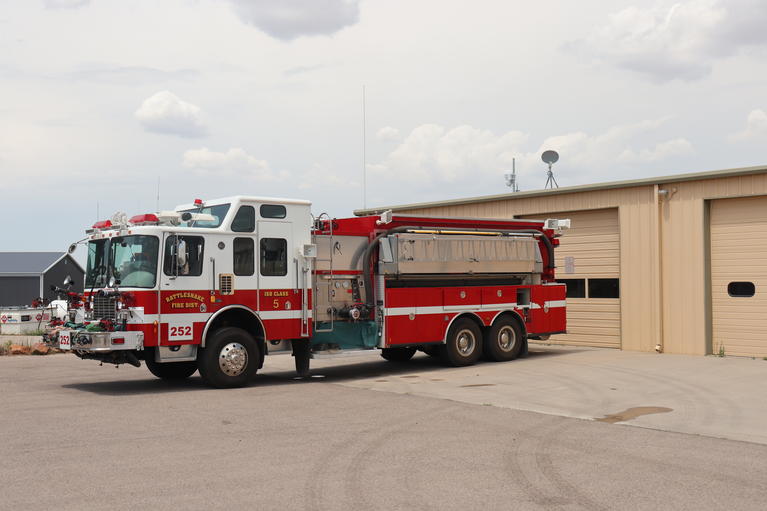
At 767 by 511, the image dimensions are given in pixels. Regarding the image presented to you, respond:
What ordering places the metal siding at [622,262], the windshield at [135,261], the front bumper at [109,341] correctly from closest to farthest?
1. the front bumper at [109,341]
2. the windshield at [135,261]
3. the metal siding at [622,262]

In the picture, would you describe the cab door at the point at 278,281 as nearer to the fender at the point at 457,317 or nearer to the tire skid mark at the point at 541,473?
the fender at the point at 457,317

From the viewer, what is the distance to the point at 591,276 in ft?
66.0

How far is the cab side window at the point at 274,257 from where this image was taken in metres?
13.8

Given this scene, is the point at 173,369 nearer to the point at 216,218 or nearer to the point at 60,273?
the point at 216,218

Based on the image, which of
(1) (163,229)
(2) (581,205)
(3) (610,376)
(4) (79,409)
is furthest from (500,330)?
(4) (79,409)

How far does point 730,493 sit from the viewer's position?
6.61 metres

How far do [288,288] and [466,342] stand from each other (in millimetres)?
4280

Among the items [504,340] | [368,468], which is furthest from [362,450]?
[504,340]

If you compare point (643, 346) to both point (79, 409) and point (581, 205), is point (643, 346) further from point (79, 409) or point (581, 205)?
point (79, 409)

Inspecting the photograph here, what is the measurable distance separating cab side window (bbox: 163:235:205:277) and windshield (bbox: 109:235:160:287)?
0.19 metres

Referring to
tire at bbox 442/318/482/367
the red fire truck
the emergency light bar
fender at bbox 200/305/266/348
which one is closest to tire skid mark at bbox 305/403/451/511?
fender at bbox 200/305/266/348

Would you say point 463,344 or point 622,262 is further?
point 622,262

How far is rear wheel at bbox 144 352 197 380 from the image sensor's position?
14508 mm

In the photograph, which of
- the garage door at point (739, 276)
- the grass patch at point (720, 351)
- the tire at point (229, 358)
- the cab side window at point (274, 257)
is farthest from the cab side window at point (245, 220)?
the grass patch at point (720, 351)
